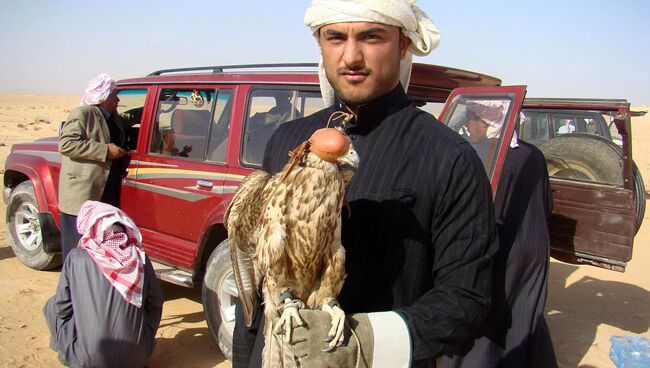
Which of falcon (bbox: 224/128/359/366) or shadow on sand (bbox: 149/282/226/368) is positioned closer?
falcon (bbox: 224/128/359/366)

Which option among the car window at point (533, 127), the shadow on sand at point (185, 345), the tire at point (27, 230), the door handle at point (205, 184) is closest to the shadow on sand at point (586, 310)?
the car window at point (533, 127)

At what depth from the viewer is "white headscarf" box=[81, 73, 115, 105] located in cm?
551

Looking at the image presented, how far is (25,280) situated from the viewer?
6.29 m

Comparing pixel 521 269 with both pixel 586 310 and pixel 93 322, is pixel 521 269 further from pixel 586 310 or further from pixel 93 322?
pixel 93 322

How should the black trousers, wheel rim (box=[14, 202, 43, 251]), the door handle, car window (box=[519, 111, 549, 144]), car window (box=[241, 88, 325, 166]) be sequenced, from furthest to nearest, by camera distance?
1. car window (box=[519, 111, 549, 144])
2. wheel rim (box=[14, 202, 43, 251])
3. the door handle
4. car window (box=[241, 88, 325, 166])
5. the black trousers

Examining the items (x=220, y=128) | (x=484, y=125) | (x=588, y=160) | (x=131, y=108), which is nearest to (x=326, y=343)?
(x=484, y=125)

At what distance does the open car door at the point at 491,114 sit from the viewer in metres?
3.46

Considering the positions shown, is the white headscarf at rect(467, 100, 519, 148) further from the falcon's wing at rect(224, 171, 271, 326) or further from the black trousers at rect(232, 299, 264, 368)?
the black trousers at rect(232, 299, 264, 368)

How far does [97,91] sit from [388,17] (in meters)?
4.90

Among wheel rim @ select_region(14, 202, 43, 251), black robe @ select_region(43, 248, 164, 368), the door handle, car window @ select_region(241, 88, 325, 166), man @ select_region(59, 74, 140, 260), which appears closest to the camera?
black robe @ select_region(43, 248, 164, 368)

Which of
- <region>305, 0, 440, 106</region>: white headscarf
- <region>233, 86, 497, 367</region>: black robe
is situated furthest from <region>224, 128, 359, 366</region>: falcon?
<region>305, 0, 440, 106</region>: white headscarf

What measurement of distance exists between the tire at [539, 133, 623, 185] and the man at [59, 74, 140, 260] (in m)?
4.82

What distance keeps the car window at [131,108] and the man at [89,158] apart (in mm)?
230

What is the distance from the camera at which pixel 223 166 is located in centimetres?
454
